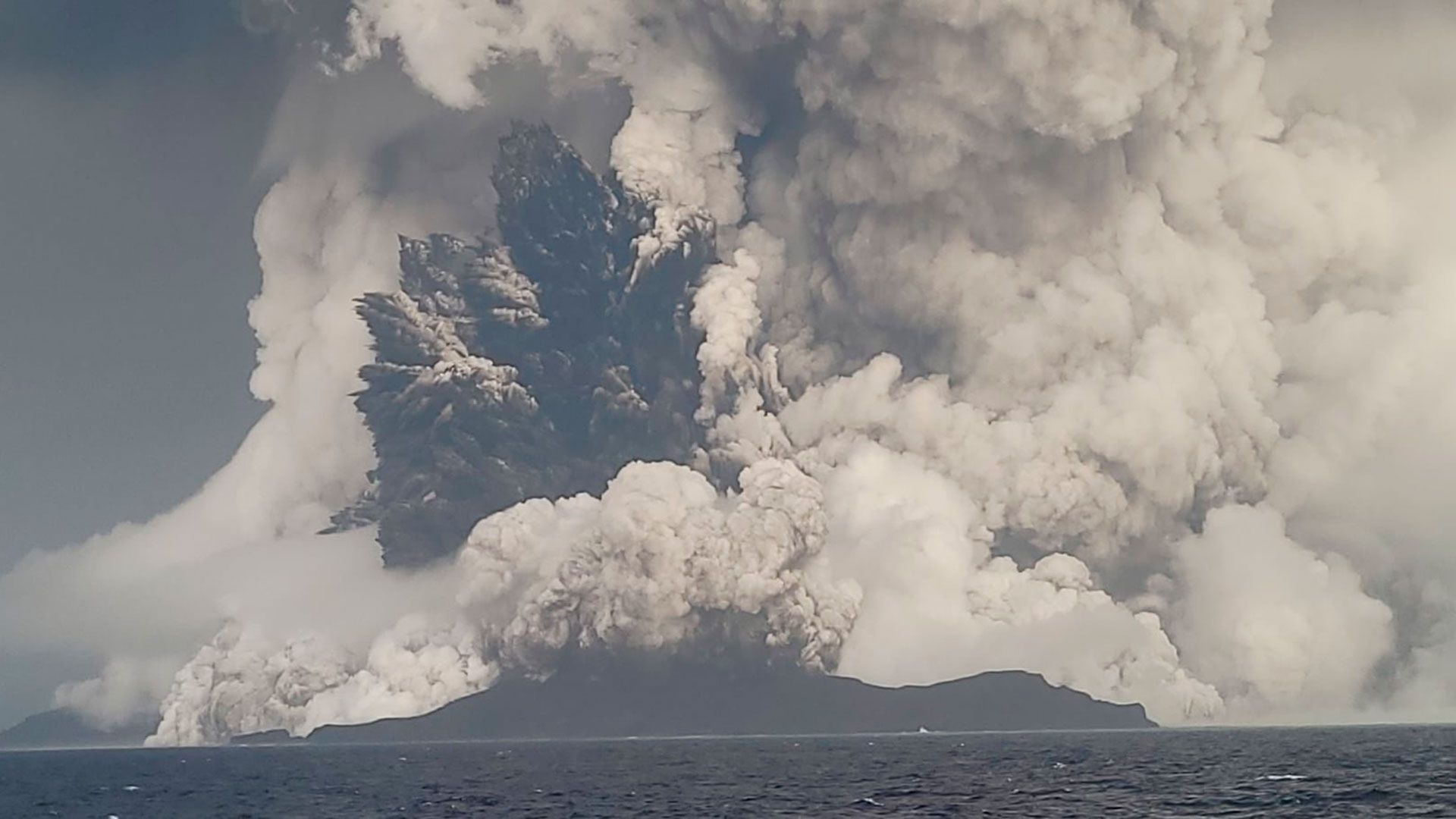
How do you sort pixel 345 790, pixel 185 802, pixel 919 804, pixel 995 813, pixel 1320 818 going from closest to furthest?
pixel 1320 818 < pixel 995 813 < pixel 919 804 < pixel 185 802 < pixel 345 790

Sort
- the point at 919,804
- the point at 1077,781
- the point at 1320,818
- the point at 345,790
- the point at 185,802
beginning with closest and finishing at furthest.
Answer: the point at 1320,818 → the point at 919,804 → the point at 1077,781 → the point at 185,802 → the point at 345,790

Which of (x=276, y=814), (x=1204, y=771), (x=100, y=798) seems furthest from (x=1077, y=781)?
(x=100, y=798)

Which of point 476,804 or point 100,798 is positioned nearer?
point 476,804

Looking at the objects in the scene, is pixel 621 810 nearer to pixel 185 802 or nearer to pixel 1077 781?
pixel 1077 781

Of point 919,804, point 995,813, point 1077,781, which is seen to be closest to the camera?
point 995,813

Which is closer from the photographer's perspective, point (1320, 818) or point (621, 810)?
point (1320, 818)

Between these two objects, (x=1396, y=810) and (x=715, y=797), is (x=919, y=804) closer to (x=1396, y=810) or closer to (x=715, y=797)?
(x=715, y=797)

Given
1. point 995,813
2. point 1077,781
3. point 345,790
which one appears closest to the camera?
point 995,813

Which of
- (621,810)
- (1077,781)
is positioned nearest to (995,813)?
(621,810)
